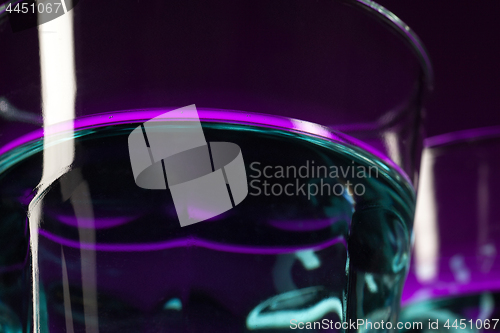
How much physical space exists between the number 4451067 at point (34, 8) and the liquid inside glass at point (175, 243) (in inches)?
1.4

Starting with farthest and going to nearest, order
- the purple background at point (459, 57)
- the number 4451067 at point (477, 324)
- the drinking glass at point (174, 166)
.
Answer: the purple background at point (459, 57), the number 4451067 at point (477, 324), the drinking glass at point (174, 166)

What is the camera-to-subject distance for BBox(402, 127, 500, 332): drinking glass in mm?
312

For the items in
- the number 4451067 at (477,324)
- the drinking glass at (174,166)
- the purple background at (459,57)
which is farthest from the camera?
the purple background at (459,57)

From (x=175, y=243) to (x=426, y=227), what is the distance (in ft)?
0.72

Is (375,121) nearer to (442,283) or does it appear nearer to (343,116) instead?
(343,116)

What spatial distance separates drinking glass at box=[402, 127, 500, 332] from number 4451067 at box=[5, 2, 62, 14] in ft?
0.77

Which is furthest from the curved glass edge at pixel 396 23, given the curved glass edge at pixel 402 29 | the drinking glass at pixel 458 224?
the drinking glass at pixel 458 224

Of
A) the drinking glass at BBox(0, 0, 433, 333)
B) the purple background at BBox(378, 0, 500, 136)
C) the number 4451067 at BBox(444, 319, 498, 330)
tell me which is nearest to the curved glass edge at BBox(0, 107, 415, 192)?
the drinking glass at BBox(0, 0, 433, 333)

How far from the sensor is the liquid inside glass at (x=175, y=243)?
15 cm

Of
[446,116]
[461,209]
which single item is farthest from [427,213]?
[446,116]

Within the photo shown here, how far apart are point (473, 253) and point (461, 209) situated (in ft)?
0.08

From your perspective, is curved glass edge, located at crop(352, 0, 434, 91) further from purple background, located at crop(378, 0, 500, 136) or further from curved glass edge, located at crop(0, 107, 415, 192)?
purple background, located at crop(378, 0, 500, 136)

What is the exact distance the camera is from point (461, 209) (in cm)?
32

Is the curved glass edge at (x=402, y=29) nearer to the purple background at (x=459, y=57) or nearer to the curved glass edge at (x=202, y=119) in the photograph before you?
A: the curved glass edge at (x=202, y=119)
